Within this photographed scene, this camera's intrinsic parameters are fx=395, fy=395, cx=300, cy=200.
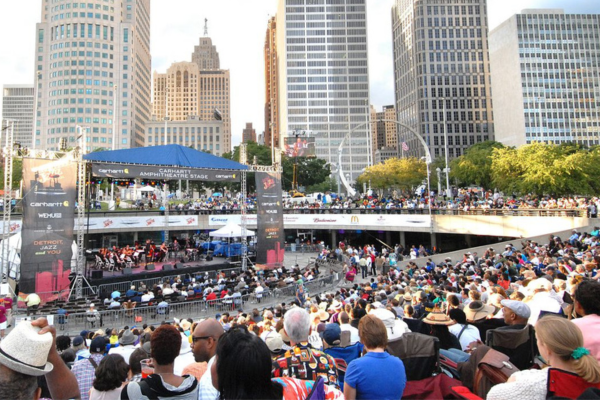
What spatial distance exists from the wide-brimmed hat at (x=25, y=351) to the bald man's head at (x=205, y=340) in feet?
5.27

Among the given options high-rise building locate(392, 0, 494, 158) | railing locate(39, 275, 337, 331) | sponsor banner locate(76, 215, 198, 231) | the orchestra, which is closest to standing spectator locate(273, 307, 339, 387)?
railing locate(39, 275, 337, 331)

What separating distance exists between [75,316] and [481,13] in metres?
141

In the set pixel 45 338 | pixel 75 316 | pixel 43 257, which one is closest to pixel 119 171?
pixel 43 257

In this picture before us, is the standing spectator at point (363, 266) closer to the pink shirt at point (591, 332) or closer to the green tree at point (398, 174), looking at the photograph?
the pink shirt at point (591, 332)

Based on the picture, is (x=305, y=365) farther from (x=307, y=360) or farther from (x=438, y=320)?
(x=438, y=320)

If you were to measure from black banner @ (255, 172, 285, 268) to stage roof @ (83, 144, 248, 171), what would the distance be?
1.78 metres

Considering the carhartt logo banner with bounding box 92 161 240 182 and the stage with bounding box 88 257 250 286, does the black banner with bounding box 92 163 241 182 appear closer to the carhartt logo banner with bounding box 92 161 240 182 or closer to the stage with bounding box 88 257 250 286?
the carhartt logo banner with bounding box 92 161 240 182

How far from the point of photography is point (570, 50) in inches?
4464

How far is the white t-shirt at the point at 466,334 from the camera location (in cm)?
512

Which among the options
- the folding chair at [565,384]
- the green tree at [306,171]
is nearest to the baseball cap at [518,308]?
the folding chair at [565,384]

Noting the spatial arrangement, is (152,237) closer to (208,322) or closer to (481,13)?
(208,322)

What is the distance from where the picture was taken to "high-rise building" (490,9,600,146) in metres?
109

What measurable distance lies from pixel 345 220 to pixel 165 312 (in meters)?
24.8

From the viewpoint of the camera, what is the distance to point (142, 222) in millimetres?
35656
